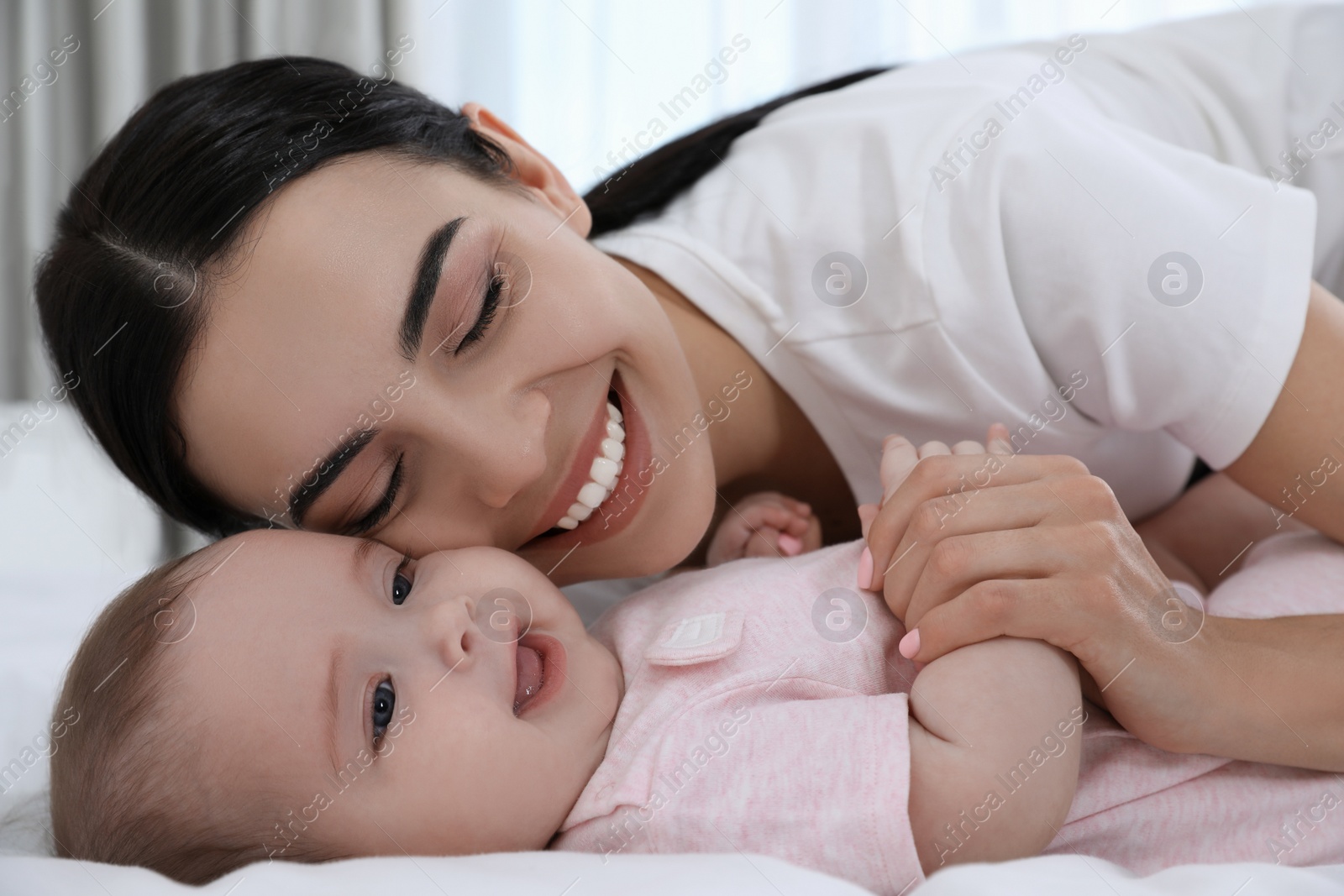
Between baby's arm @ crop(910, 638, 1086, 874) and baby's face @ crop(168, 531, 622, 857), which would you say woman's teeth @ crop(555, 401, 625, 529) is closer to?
baby's face @ crop(168, 531, 622, 857)

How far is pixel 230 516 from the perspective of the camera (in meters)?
1.27

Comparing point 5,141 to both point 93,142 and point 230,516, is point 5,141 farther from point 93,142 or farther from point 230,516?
point 230,516

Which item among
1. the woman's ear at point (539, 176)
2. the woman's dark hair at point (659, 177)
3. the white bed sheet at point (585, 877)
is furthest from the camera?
the woman's dark hair at point (659, 177)

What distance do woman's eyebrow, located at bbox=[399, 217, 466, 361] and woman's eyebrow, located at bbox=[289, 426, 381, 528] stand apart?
0.31ft

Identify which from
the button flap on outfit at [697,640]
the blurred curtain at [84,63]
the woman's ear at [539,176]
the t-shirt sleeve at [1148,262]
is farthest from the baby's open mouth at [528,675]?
the blurred curtain at [84,63]

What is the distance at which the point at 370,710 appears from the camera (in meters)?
0.92

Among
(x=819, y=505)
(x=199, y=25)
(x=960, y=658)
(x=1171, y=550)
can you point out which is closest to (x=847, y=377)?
(x=819, y=505)

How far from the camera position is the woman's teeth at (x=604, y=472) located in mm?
1157

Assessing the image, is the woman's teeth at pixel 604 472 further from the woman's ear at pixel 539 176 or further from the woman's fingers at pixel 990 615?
the woman's fingers at pixel 990 615

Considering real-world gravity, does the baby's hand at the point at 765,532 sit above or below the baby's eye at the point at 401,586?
below

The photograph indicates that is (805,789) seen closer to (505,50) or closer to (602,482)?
(602,482)

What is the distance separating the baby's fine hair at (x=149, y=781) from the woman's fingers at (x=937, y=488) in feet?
1.99

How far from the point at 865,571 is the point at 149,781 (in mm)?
696

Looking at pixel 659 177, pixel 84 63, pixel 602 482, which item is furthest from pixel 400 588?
pixel 84 63
